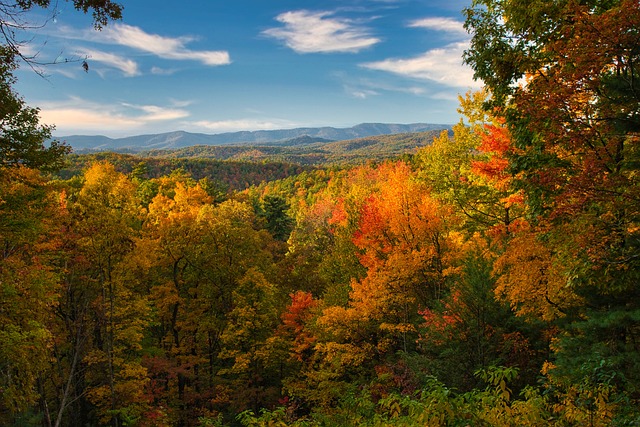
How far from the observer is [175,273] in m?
22.4

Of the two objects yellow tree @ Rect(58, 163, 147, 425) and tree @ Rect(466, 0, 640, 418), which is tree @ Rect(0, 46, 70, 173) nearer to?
yellow tree @ Rect(58, 163, 147, 425)

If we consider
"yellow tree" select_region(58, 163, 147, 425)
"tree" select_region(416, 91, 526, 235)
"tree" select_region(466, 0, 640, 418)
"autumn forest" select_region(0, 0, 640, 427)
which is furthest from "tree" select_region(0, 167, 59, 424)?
"tree" select_region(416, 91, 526, 235)

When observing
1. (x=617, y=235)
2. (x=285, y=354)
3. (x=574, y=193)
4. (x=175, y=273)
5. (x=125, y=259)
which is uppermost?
(x=574, y=193)

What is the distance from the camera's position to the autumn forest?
709cm

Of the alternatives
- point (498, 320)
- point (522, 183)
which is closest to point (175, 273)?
point (498, 320)

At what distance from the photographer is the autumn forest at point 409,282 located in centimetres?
709

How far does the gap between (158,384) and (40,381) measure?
5.49 m

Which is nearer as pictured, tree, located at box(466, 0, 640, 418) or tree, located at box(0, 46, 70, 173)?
tree, located at box(466, 0, 640, 418)

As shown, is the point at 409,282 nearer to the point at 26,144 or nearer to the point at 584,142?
the point at 584,142

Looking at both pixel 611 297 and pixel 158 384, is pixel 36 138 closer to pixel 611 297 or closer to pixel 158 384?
pixel 158 384

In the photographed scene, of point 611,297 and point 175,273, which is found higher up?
point 611,297

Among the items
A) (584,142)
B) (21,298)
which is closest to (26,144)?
(21,298)

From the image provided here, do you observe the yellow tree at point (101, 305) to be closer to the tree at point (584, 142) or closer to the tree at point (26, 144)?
the tree at point (26, 144)

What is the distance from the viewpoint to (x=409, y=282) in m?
17.4
